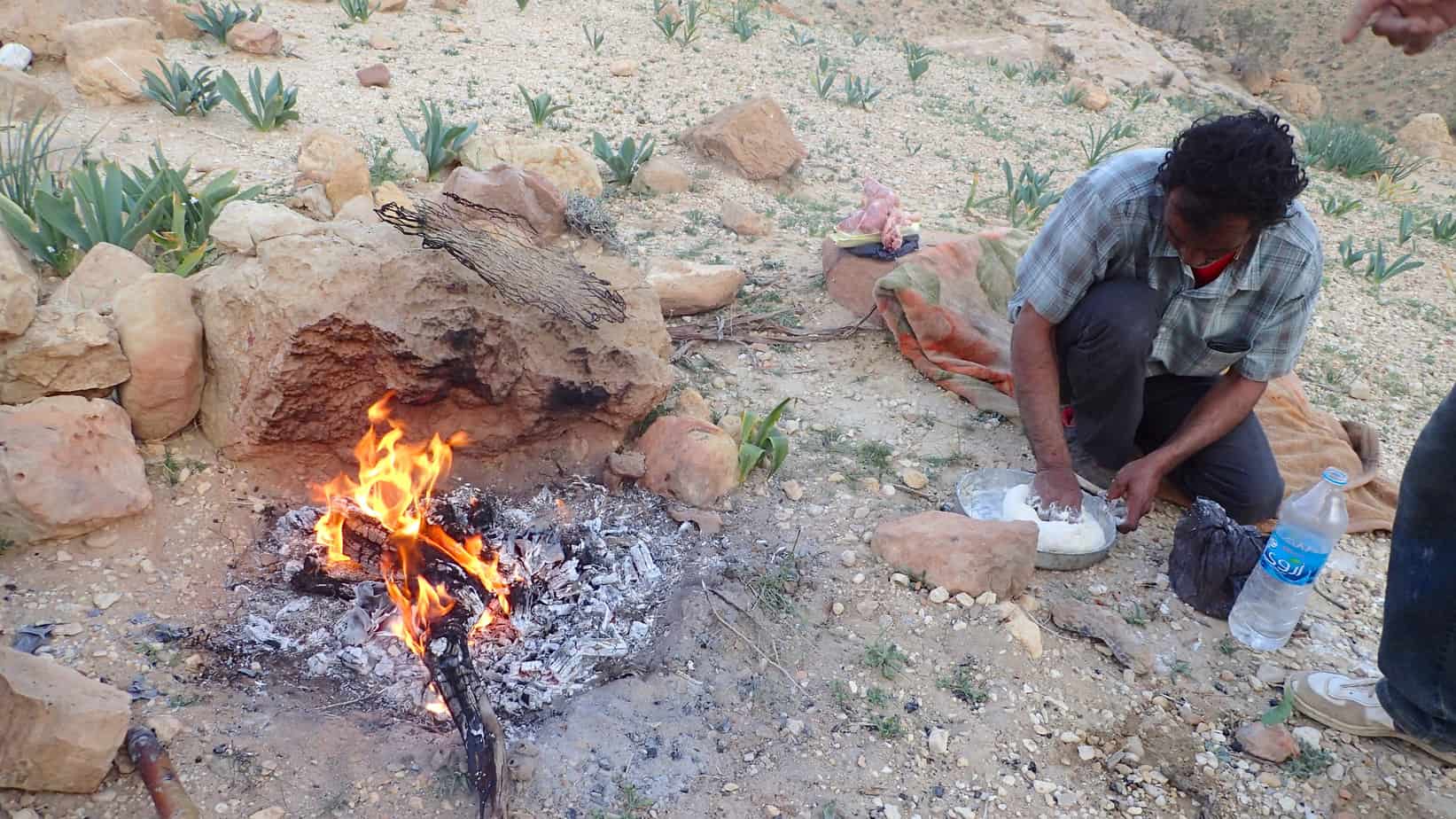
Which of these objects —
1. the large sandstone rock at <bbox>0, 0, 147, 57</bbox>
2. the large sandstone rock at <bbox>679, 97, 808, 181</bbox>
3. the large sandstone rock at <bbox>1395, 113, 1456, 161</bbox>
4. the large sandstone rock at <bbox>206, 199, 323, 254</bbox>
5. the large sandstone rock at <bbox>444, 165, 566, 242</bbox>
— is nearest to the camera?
the large sandstone rock at <bbox>206, 199, 323, 254</bbox>

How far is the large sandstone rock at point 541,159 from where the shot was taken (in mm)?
4520

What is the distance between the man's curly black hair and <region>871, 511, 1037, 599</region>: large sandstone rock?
2.96ft

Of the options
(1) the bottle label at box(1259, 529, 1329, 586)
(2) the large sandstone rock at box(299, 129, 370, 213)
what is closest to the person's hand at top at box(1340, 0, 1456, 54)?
(1) the bottle label at box(1259, 529, 1329, 586)

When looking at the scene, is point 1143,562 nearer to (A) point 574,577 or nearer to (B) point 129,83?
(A) point 574,577

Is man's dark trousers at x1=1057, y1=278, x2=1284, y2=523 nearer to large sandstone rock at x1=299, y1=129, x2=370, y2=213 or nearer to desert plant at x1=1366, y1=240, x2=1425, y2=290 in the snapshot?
desert plant at x1=1366, y1=240, x2=1425, y2=290

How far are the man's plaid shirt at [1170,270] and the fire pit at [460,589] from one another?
4.34 ft

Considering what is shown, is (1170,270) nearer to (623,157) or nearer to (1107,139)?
(623,157)

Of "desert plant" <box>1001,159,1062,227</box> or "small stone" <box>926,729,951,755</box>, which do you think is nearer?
"small stone" <box>926,729,951,755</box>

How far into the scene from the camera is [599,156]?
491 cm

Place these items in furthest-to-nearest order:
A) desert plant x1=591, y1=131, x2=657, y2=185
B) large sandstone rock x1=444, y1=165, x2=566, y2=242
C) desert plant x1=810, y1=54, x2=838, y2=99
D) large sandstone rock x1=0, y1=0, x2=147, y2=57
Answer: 1. desert plant x1=810, y1=54, x2=838, y2=99
2. large sandstone rock x1=0, y1=0, x2=147, y2=57
3. desert plant x1=591, y1=131, x2=657, y2=185
4. large sandstone rock x1=444, y1=165, x2=566, y2=242

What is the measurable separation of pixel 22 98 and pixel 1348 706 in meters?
5.60

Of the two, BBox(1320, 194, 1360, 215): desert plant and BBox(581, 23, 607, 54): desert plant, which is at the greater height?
BBox(581, 23, 607, 54): desert plant

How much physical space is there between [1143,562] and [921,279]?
1424mm

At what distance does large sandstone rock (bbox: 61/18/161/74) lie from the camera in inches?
192
